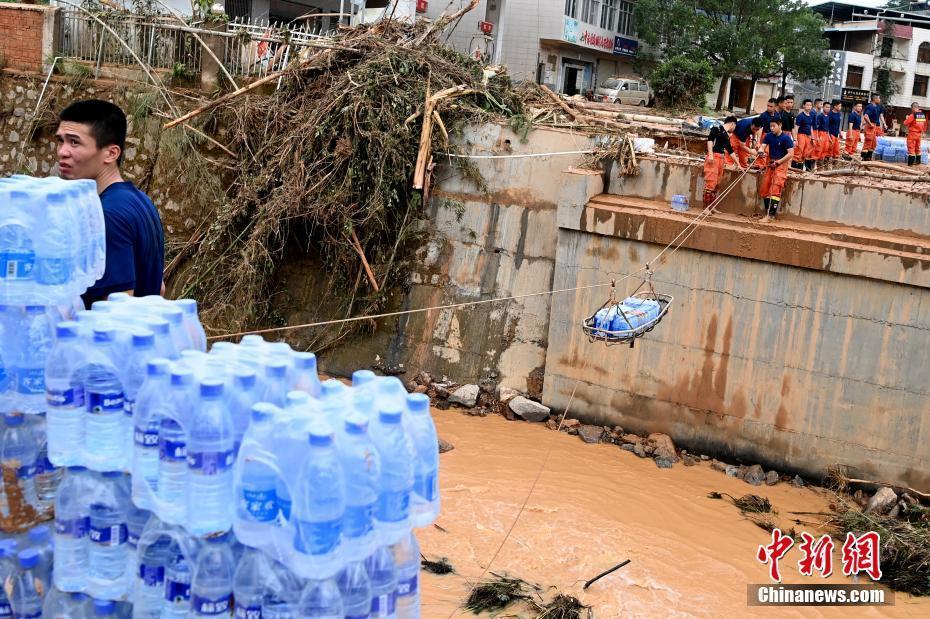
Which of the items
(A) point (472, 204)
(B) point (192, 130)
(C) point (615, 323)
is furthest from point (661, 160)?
(B) point (192, 130)

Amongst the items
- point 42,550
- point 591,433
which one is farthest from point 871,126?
point 42,550

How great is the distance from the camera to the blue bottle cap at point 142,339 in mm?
3410

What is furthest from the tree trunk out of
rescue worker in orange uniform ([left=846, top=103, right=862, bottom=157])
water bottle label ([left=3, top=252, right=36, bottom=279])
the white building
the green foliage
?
water bottle label ([left=3, top=252, right=36, bottom=279])

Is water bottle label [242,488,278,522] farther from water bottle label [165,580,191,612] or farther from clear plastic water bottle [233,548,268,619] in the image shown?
water bottle label [165,580,191,612]

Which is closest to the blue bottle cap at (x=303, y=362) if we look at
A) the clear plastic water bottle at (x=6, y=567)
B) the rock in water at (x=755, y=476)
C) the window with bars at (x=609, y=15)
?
the clear plastic water bottle at (x=6, y=567)

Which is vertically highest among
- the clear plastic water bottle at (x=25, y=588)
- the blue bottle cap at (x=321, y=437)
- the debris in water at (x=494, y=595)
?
the blue bottle cap at (x=321, y=437)

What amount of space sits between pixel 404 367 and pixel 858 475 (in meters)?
6.12

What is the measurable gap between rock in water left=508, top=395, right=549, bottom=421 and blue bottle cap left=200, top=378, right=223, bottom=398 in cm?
877

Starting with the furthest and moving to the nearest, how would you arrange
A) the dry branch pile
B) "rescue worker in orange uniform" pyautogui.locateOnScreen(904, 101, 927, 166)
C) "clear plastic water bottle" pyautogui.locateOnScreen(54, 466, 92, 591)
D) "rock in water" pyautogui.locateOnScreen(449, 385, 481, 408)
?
"rescue worker in orange uniform" pyautogui.locateOnScreen(904, 101, 927, 166)
the dry branch pile
"rock in water" pyautogui.locateOnScreen(449, 385, 481, 408)
"clear plastic water bottle" pyautogui.locateOnScreen(54, 466, 92, 591)

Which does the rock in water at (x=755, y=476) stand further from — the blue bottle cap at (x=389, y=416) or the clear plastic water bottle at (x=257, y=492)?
the clear plastic water bottle at (x=257, y=492)

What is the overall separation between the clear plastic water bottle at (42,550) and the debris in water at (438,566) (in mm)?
4283

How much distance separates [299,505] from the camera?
9.73ft

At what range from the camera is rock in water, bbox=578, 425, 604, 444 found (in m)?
11.2

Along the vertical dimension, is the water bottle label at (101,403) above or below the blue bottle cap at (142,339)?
below
